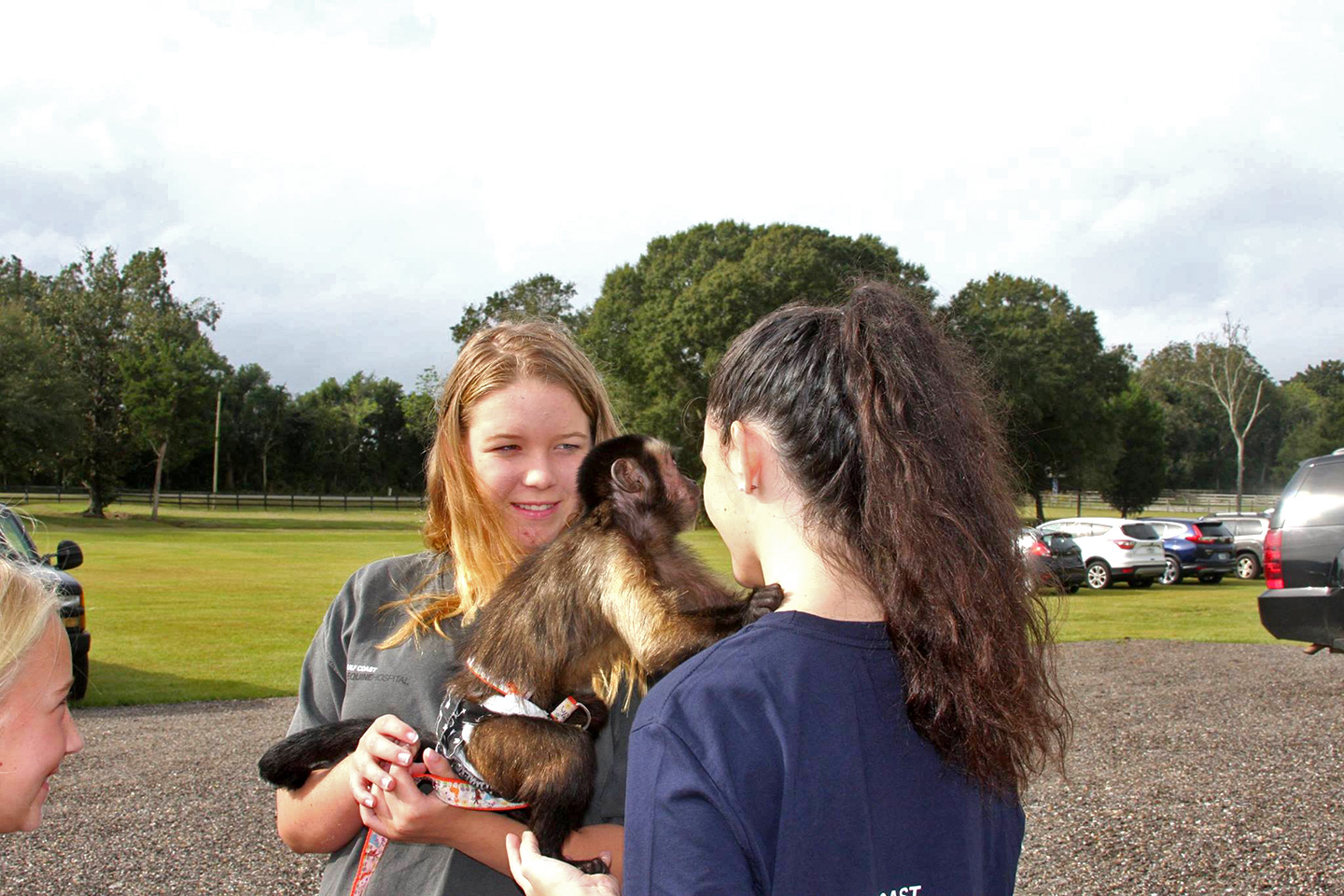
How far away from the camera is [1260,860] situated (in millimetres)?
6395

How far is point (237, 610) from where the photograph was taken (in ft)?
61.1

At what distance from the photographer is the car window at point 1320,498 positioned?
34.9 feet

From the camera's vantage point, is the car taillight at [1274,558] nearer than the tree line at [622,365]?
Yes

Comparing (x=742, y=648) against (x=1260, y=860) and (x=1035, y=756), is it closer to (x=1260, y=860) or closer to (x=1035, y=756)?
(x=1035, y=756)

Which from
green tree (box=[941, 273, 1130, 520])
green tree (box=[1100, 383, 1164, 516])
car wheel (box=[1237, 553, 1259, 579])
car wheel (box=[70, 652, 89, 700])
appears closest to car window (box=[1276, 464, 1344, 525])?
car wheel (box=[70, 652, 89, 700])

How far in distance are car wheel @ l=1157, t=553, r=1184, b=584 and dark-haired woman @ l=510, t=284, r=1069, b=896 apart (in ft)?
98.6

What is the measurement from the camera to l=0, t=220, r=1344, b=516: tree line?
49.9 meters

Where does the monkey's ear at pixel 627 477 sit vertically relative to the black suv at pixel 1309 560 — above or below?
above

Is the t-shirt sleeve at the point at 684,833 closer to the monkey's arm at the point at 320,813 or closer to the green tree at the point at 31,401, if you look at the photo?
the monkey's arm at the point at 320,813

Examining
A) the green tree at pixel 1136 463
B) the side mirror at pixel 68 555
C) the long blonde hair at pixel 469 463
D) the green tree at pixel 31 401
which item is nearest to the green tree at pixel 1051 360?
the green tree at pixel 1136 463

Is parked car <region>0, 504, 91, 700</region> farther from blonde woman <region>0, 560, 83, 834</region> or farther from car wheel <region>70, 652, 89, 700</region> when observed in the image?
blonde woman <region>0, 560, 83, 834</region>

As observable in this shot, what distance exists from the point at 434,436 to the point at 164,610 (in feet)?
59.2

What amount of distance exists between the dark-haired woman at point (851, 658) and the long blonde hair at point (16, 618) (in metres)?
1.37

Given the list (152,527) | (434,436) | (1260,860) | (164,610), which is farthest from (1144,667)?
(152,527)
